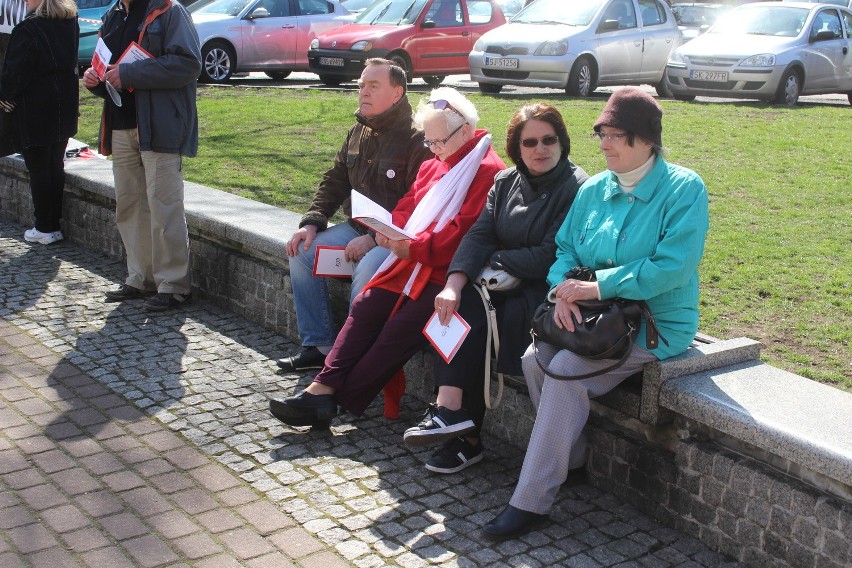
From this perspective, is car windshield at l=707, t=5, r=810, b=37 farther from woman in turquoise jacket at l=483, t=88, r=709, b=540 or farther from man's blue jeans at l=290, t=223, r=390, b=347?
woman in turquoise jacket at l=483, t=88, r=709, b=540

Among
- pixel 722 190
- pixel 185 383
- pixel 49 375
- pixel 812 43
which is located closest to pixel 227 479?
pixel 185 383

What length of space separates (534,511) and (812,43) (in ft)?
39.8

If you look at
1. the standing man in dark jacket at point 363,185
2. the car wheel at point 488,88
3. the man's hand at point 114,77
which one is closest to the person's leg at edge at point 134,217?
the man's hand at point 114,77

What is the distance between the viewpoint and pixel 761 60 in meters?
13.8

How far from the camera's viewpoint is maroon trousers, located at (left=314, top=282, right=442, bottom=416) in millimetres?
4961

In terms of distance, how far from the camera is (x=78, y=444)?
4.84 m

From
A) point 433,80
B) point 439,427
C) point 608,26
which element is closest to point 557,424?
Result: point 439,427

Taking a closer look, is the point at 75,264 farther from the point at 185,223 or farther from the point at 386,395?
the point at 386,395

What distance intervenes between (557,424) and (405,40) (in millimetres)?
13108

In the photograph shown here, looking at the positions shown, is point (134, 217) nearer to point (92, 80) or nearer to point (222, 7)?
point (92, 80)

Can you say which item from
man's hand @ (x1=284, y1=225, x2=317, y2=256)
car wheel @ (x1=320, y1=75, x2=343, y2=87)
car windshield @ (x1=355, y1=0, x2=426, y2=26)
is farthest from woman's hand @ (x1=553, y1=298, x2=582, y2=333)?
car windshield @ (x1=355, y1=0, x2=426, y2=26)

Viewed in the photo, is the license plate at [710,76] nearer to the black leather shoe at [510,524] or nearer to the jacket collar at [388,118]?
the jacket collar at [388,118]

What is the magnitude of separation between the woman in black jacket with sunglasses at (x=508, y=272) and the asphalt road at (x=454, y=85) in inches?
408

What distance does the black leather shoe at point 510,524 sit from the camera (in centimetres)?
407
